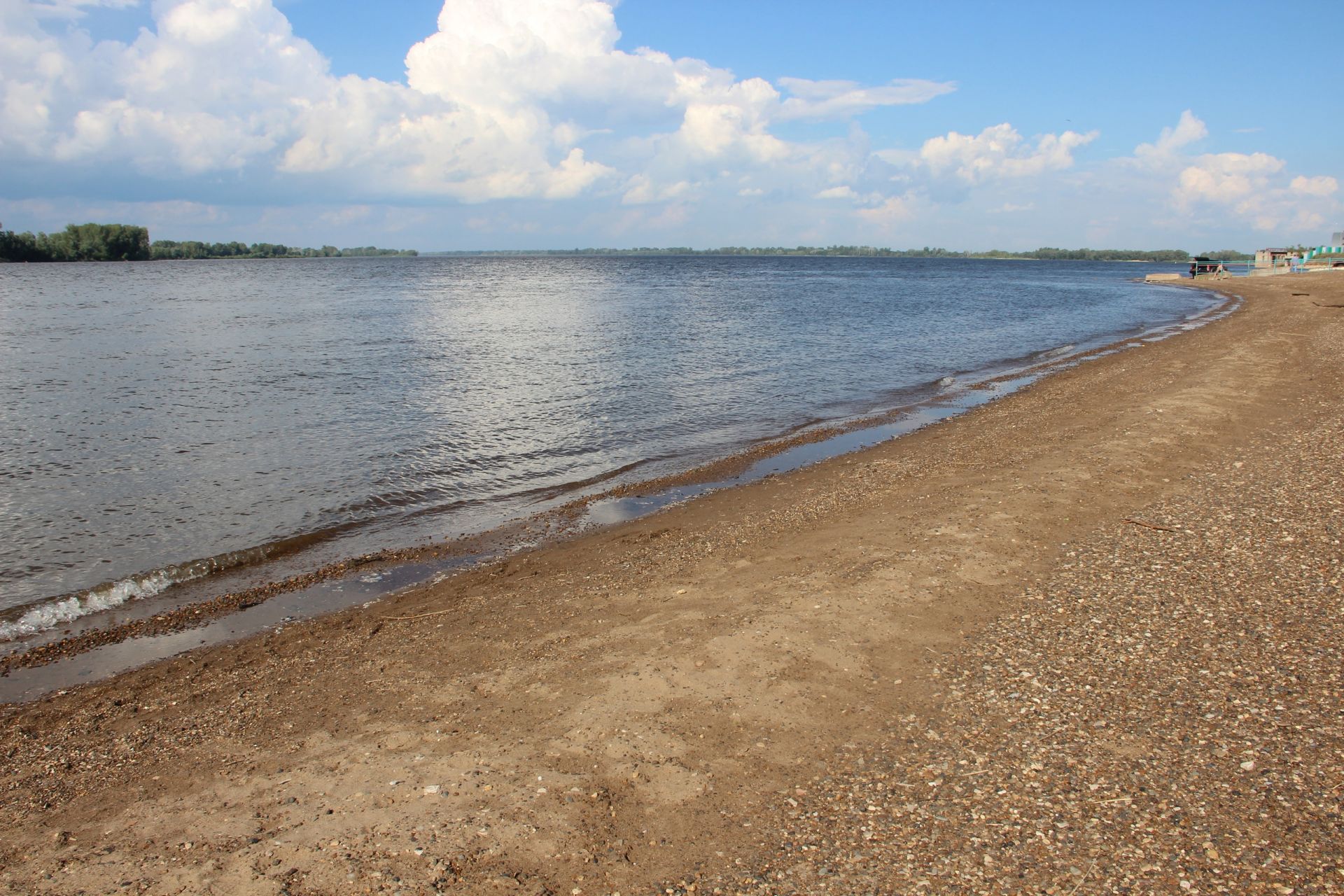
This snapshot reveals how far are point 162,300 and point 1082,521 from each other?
236ft

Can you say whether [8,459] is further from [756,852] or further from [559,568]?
[756,852]

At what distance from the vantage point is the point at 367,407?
22.9 metres

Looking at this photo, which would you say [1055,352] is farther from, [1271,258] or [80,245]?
[80,245]

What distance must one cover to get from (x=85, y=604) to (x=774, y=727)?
9.88m

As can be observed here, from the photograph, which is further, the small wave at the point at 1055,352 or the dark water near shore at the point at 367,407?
the small wave at the point at 1055,352

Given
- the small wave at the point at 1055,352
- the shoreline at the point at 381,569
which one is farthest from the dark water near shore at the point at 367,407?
the shoreline at the point at 381,569

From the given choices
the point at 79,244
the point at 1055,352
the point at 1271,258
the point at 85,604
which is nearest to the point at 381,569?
the point at 85,604

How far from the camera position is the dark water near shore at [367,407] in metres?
12.9

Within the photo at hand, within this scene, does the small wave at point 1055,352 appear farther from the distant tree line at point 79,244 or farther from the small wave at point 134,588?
the distant tree line at point 79,244

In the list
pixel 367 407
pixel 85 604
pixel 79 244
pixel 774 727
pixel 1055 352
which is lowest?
pixel 85 604

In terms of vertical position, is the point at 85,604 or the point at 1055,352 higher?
the point at 1055,352

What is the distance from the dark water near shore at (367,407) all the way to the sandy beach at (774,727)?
410cm

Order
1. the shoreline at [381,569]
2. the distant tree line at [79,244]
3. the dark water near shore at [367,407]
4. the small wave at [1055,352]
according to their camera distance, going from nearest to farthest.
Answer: the shoreline at [381,569] < the dark water near shore at [367,407] < the small wave at [1055,352] < the distant tree line at [79,244]

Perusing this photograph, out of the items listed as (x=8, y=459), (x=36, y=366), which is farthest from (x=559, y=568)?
(x=36, y=366)
